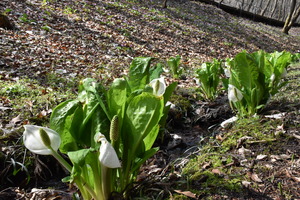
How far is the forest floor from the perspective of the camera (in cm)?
136

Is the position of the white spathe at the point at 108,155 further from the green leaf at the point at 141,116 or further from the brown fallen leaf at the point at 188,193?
the brown fallen leaf at the point at 188,193

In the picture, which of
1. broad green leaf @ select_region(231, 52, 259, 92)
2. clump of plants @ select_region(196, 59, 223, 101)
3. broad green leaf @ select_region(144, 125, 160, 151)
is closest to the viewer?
broad green leaf @ select_region(144, 125, 160, 151)

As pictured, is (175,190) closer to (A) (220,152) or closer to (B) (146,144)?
(B) (146,144)

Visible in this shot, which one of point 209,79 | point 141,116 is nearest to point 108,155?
point 141,116

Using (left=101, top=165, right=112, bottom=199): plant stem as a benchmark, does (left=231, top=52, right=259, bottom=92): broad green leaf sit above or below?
above

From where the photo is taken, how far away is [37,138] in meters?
1.00

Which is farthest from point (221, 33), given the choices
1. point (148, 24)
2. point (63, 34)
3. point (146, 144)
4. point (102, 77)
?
point (146, 144)

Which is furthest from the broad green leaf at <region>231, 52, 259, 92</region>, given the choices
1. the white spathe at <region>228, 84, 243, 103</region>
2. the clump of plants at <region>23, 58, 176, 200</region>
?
the clump of plants at <region>23, 58, 176, 200</region>

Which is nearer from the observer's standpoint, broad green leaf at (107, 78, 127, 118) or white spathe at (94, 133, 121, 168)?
white spathe at (94, 133, 121, 168)

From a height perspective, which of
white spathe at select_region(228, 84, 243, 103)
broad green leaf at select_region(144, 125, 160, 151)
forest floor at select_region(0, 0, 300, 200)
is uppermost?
white spathe at select_region(228, 84, 243, 103)

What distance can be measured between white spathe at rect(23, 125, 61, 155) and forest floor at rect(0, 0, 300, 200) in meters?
0.45

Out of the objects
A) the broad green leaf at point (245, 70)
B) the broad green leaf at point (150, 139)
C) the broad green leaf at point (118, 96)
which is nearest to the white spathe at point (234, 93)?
the broad green leaf at point (245, 70)

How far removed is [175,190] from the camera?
1247 millimetres

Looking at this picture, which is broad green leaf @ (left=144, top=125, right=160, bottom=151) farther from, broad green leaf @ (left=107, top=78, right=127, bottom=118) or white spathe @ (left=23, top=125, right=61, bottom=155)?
white spathe @ (left=23, top=125, right=61, bottom=155)
